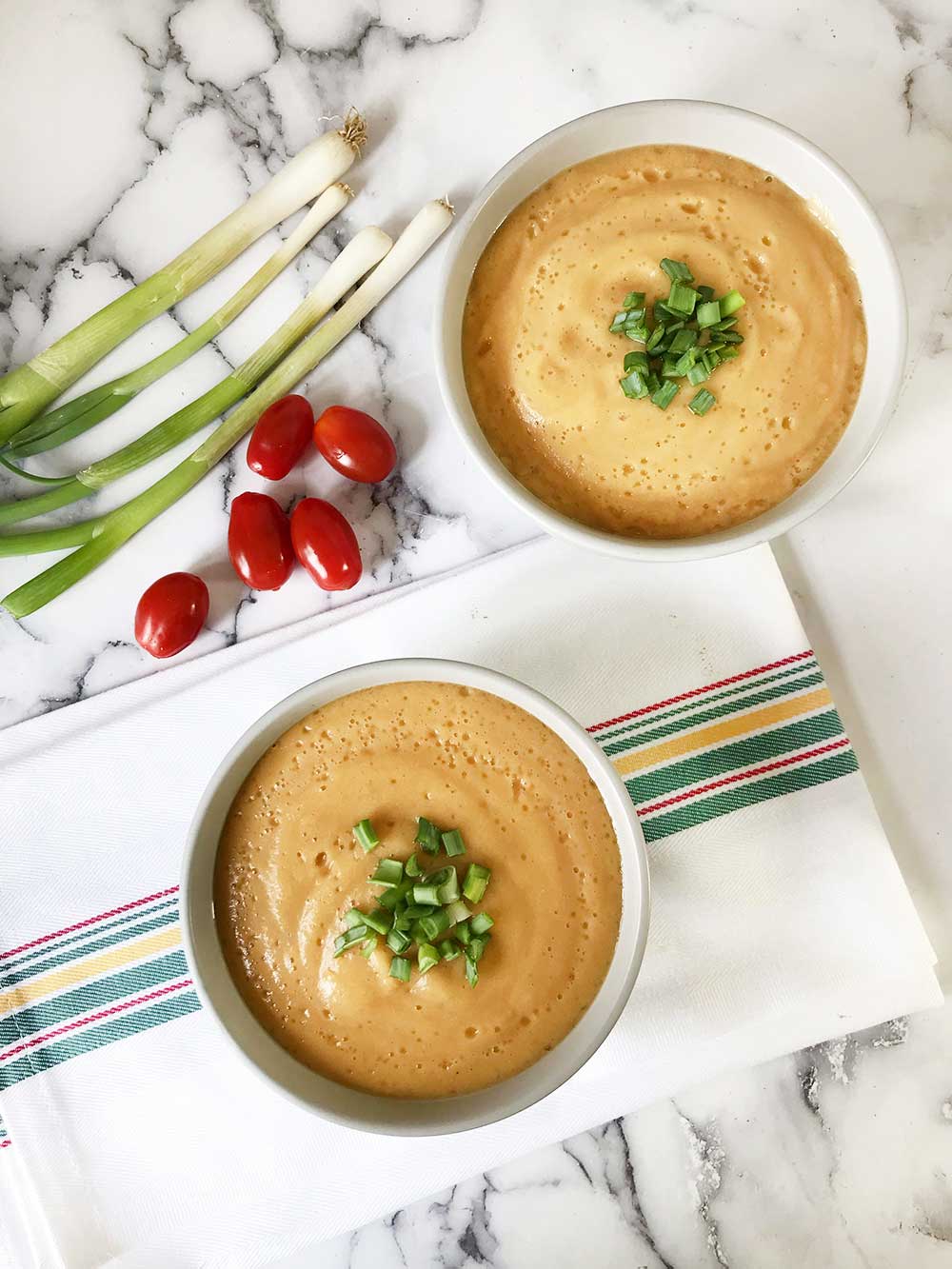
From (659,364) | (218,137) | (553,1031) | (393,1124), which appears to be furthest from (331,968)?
(218,137)

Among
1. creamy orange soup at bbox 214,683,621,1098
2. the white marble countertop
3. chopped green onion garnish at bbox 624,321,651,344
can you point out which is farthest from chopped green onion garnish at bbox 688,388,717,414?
creamy orange soup at bbox 214,683,621,1098

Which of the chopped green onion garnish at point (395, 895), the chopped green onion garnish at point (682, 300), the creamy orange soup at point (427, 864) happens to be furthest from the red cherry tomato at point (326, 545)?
the chopped green onion garnish at point (682, 300)

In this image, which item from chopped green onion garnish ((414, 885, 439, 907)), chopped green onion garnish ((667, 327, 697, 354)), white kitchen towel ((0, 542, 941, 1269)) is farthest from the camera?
white kitchen towel ((0, 542, 941, 1269))

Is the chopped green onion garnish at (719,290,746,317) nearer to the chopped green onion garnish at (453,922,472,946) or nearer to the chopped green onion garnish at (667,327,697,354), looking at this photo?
the chopped green onion garnish at (667,327,697,354)

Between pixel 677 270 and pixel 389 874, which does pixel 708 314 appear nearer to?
pixel 677 270

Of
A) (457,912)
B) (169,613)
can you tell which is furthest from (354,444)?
(457,912)

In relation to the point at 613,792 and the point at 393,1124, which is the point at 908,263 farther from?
the point at 393,1124

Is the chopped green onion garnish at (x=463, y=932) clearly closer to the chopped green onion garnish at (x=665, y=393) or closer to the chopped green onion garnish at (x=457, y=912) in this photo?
the chopped green onion garnish at (x=457, y=912)

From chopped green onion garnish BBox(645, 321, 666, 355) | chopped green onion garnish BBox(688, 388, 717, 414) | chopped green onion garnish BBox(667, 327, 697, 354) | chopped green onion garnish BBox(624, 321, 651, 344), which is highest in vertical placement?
chopped green onion garnish BBox(624, 321, 651, 344)
